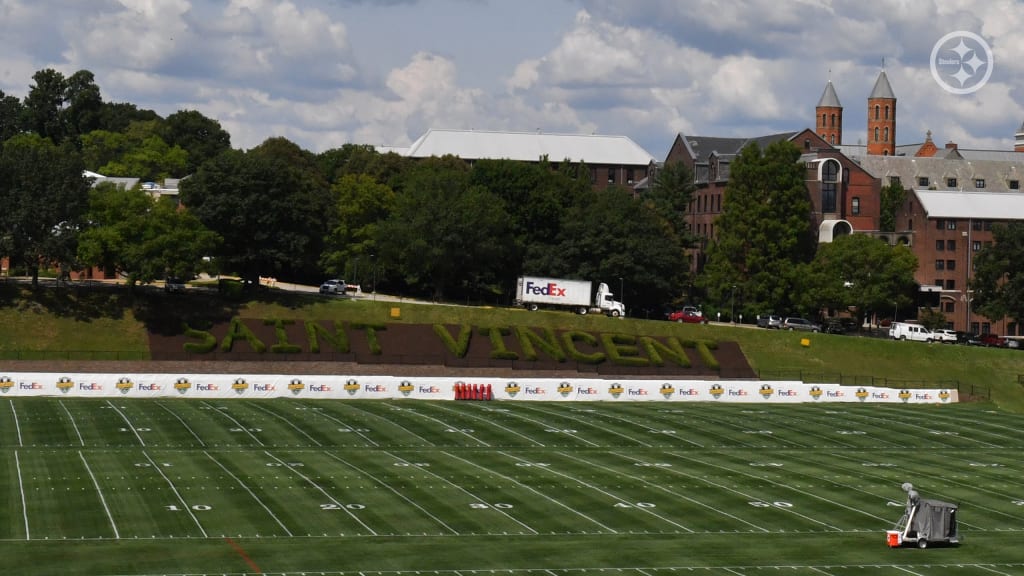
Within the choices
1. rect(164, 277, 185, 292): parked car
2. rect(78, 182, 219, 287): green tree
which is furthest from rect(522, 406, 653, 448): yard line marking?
rect(164, 277, 185, 292): parked car

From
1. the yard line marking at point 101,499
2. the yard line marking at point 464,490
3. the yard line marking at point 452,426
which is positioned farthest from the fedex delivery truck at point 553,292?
the yard line marking at point 101,499

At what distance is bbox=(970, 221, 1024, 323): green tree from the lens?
125625 mm

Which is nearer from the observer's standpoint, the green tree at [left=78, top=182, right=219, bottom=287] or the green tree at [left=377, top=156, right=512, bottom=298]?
the green tree at [left=78, top=182, right=219, bottom=287]

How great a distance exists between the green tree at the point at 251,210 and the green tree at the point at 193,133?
6822cm

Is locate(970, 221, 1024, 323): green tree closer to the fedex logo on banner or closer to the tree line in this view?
the tree line

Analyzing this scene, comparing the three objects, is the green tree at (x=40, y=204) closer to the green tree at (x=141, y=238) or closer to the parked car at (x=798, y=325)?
the green tree at (x=141, y=238)

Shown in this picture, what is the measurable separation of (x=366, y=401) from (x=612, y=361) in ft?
95.8

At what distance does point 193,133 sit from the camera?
191 metres

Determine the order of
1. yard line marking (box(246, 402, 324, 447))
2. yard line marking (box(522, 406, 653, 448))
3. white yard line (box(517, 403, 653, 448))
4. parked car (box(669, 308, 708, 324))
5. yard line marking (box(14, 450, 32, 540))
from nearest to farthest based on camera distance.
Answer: yard line marking (box(14, 450, 32, 540)) < yard line marking (box(246, 402, 324, 447)) < yard line marking (box(522, 406, 653, 448)) < white yard line (box(517, 403, 653, 448)) < parked car (box(669, 308, 708, 324))

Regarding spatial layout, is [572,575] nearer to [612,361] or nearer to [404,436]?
[404,436]

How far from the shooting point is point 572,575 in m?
39.9

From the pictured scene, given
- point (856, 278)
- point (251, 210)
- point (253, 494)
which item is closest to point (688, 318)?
point (856, 278)

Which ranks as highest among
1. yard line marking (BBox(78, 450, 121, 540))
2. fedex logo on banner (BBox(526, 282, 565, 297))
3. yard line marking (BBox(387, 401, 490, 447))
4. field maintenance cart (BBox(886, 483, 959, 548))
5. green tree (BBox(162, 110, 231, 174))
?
green tree (BBox(162, 110, 231, 174))

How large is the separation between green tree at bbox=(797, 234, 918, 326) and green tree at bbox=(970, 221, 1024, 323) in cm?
727
